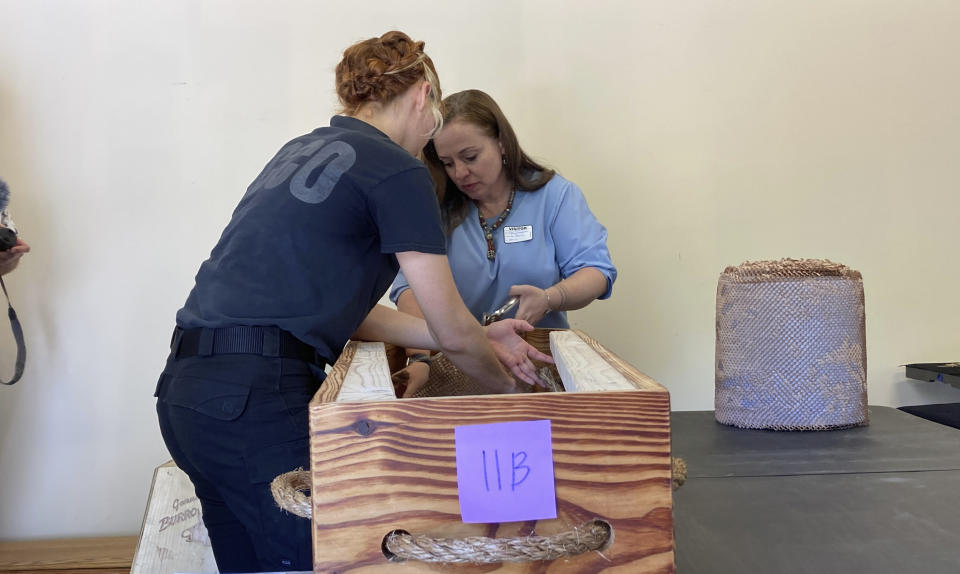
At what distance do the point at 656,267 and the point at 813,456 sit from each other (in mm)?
1430

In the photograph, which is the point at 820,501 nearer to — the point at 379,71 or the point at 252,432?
the point at 252,432

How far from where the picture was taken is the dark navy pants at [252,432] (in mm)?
999

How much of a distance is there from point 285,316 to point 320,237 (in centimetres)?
12

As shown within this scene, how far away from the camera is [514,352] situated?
1.29 m

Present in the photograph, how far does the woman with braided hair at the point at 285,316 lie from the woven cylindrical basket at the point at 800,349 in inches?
24.9

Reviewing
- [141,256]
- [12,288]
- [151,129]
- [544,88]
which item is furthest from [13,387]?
[544,88]

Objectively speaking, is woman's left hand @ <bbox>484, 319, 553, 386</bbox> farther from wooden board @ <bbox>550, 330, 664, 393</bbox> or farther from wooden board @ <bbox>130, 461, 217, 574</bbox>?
wooden board @ <bbox>130, 461, 217, 574</bbox>

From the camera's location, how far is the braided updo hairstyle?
4.00 ft

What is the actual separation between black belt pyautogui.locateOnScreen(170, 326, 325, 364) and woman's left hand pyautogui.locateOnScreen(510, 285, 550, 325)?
71cm

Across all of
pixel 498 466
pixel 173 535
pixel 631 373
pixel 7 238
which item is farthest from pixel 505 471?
pixel 7 238

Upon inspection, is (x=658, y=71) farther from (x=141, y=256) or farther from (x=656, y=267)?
(x=141, y=256)

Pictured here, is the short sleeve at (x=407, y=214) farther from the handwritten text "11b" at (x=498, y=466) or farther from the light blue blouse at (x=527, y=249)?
the light blue blouse at (x=527, y=249)

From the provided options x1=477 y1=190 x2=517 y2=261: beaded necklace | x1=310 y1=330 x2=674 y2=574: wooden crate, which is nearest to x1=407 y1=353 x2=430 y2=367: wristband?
x1=477 y1=190 x2=517 y2=261: beaded necklace

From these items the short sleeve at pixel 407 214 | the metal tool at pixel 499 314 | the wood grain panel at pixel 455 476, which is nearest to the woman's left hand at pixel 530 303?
the metal tool at pixel 499 314
